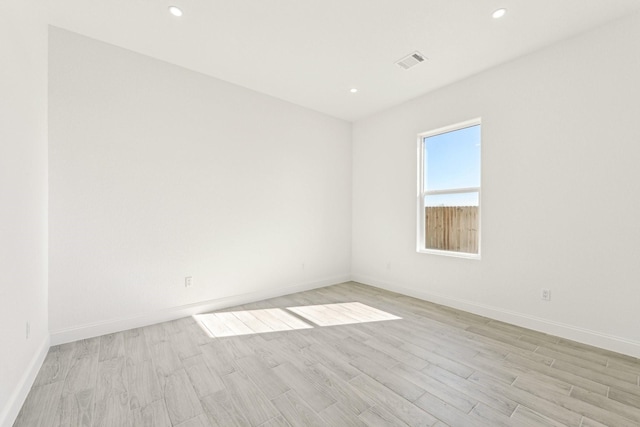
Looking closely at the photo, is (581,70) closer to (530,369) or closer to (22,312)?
(530,369)

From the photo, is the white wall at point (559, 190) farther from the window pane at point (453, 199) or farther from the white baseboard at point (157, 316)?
the white baseboard at point (157, 316)

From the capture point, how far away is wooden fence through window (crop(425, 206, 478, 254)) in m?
3.32

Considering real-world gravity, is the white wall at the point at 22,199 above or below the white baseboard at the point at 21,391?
above

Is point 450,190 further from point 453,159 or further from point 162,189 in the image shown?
point 162,189

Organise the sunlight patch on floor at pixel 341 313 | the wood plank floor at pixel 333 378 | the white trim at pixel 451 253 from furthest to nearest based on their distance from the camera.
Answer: the white trim at pixel 451 253, the sunlight patch on floor at pixel 341 313, the wood plank floor at pixel 333 378

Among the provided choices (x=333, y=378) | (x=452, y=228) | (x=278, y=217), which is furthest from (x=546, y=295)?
(x=278, y=217)

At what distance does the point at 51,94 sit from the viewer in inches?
93.1

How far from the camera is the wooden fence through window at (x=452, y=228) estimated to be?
10.9 feet

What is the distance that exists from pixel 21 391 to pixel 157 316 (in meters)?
1.25

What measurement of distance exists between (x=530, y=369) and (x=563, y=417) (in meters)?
0.52

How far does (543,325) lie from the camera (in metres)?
2.66

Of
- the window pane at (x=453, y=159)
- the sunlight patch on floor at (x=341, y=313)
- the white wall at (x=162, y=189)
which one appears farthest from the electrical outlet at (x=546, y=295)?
the white wall at (x=162, y=189)

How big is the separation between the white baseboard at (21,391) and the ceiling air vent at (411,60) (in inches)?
160

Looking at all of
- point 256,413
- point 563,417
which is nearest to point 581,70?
point 563,417
